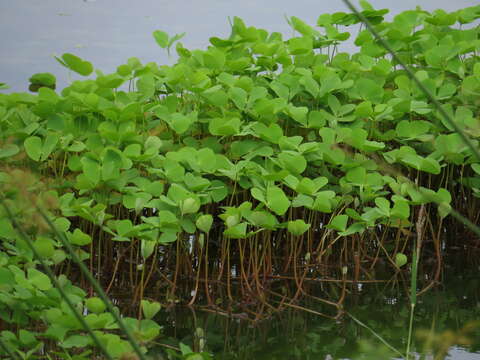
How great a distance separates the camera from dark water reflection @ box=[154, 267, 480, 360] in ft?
5.03

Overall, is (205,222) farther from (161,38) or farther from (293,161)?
(161,38)

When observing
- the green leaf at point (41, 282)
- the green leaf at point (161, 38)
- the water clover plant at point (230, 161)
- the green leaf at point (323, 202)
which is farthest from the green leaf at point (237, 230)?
the green leaf at point (161, 38)

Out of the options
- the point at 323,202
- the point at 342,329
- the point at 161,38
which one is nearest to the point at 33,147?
the point at 161,38

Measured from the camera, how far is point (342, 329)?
1647 mm

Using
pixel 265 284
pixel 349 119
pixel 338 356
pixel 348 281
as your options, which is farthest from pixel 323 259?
pixel 338 356

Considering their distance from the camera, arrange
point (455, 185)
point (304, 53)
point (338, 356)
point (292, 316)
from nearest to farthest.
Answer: point (338, 356)
point (292, 316)
point (304, 53)
point (455, 185)

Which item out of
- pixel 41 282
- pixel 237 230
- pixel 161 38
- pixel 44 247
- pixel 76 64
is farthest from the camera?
pixel 161 38

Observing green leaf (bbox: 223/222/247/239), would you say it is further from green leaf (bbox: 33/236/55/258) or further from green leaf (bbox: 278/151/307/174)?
green leaf (bbox: 33/236/55/258)

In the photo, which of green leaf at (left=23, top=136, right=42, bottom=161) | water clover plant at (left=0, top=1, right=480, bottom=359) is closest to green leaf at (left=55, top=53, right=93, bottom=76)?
water clover plant at (left=0, top=1, right=480, bottom=359)

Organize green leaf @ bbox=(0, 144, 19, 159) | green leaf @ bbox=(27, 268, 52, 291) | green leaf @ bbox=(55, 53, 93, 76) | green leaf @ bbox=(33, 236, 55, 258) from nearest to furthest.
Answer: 1. green leaf @ bbox=(27, 268, 52, 291)
2. green leaf @ bbox=(33, 236, 55, 258)
3. green leaf @ bbox=(0, 144, 19, 159)
4. green leaf @ bbox=(55, 53, 93, 76)

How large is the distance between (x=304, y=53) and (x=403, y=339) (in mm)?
1011

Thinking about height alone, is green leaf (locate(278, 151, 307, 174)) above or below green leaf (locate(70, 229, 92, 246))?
above

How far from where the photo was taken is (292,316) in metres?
1.74

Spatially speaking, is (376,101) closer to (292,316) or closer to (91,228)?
(292,316)
